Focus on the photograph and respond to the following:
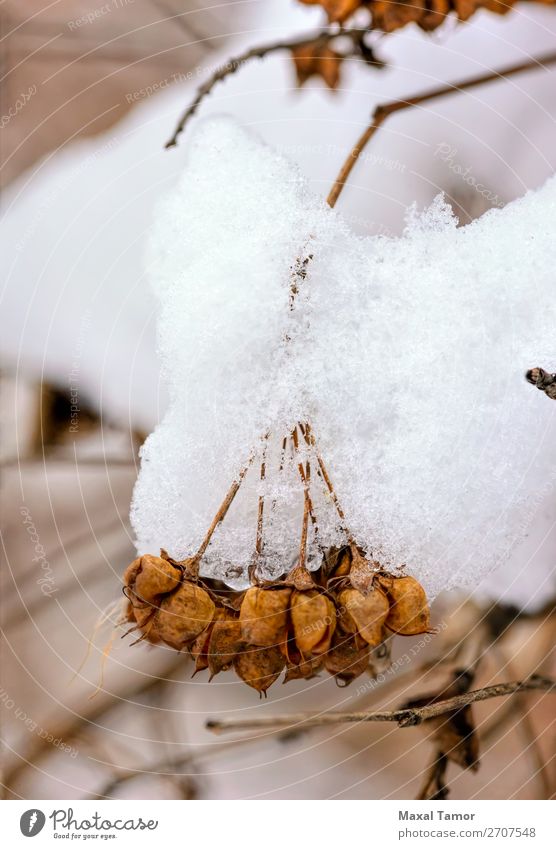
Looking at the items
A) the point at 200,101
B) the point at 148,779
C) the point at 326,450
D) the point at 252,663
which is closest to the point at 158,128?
the point at 200,101

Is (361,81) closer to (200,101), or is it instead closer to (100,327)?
(200,101)
